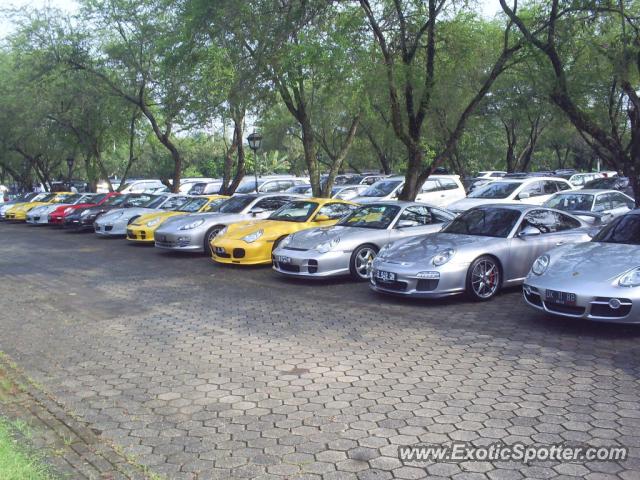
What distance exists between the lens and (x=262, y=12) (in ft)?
46.8

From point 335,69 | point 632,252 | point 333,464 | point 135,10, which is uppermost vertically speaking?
point 135,10

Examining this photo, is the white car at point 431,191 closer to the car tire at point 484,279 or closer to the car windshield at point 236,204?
the car windshield at point 236,204

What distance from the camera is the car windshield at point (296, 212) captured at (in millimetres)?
12344

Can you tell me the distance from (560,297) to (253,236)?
21.1 ft

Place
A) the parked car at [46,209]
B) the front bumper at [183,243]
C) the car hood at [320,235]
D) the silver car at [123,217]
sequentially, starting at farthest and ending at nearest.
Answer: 1. the parked car at [46,209]
2. the silver car at [123,217]
3. the front bumper at [183,243]
4. the car hood at [320,235]

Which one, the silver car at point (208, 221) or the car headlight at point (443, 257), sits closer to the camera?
the car headlight at point (443, 257)

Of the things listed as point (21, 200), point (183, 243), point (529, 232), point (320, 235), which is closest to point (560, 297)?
point (529, 232)

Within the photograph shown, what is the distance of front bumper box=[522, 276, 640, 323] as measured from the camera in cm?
633

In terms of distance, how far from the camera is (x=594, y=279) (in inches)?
261

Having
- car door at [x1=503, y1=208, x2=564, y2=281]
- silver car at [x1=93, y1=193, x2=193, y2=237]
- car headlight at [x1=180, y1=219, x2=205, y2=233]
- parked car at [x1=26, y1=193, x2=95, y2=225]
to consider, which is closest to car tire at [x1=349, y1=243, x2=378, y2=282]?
car door at [x1=503, y1=208, x2=564, y2=281]

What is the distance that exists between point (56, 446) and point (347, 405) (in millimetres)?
2097

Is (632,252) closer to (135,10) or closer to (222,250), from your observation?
(222,250)

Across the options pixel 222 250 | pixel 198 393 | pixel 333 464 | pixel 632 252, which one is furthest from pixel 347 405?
pixel 222 250

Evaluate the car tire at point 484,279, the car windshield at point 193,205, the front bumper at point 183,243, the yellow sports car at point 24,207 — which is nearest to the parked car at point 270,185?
the yellow sports car at point 24,207
